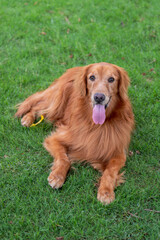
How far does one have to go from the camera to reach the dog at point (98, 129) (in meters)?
3.43

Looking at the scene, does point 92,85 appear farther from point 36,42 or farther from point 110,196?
point 36,42

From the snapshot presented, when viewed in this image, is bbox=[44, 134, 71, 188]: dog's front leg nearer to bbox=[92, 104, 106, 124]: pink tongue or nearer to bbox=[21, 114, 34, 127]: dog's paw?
bbox=[21, 114, 34, 127]: dog's paw

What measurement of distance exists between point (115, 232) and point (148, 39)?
4899 mm

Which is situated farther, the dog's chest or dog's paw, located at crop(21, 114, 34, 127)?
dog's paw, located at crop(21, 114, 34, 127)

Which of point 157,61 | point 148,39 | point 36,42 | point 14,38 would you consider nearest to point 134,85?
point 157,61

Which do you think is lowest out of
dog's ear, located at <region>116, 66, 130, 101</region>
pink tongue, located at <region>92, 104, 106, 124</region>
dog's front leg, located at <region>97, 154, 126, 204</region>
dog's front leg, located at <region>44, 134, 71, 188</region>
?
dog's front leg, located at <region>97, 154, 126, 204</region>

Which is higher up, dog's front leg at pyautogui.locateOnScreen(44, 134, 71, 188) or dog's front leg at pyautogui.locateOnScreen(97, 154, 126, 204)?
dog's front leg at pyautogui.locateOnScreen(44, 134, 71, 188)

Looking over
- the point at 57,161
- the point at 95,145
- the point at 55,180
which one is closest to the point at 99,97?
the point at 95,145

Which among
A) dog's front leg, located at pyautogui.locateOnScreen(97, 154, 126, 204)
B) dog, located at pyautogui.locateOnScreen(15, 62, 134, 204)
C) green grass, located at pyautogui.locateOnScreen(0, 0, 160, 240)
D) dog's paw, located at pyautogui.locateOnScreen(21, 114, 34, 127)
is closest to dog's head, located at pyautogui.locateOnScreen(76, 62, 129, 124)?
dog, located at pyautogui.locateOnScreen(15, 62, 134, 204)

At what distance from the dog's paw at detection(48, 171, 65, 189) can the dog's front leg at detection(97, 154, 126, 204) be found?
448 mm

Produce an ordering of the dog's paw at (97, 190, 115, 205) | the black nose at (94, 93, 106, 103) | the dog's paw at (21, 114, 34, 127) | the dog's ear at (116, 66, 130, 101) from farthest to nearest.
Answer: the dog's paw at (21, 114, 34, 127) < the dog's ear at (116, 66, 130, 101) < the black nose at (94, 93, 106, 103) < the dog's paw at (97, 190, 115, 205)

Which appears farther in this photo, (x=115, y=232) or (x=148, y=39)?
(x=148, y=39)

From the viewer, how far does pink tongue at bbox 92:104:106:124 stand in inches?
137

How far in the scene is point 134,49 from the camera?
6.28 metres
